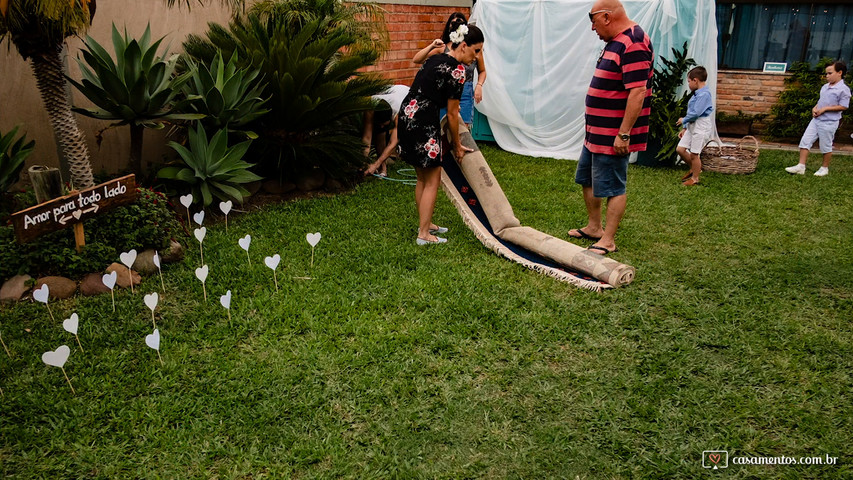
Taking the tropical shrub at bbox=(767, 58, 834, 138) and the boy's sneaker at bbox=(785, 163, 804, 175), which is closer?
the boy's sneaker at bbox=(785, 163, 804, 175)

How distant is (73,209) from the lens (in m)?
3.60

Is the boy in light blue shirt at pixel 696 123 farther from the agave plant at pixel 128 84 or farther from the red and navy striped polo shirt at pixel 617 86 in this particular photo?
the agave plant at pixel 128 84

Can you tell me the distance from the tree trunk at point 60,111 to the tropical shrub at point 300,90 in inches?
66.0

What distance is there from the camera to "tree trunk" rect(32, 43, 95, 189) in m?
4.11

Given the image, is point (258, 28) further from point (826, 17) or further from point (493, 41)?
point (826, 17)

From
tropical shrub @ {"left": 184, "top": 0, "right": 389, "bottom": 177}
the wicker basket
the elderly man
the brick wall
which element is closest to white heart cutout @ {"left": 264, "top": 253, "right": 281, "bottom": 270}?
tropical shrub @ {"left": 184, "top": 0, "right": 389, "bottom": 177}

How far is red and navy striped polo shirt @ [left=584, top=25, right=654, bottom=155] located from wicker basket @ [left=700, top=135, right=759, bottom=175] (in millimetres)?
3616

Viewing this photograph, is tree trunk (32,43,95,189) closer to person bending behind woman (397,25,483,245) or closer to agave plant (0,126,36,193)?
agave plant (0,126,36,193)

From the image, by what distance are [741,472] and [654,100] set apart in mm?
6409

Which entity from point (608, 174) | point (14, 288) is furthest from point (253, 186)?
point (608, 174)

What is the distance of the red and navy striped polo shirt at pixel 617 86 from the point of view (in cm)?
427

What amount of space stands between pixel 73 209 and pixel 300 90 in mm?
2617

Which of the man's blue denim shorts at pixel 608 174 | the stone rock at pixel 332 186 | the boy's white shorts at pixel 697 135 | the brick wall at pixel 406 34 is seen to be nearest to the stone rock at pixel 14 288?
the stone rock at pixel 332 186

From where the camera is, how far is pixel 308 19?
666 centimetres
